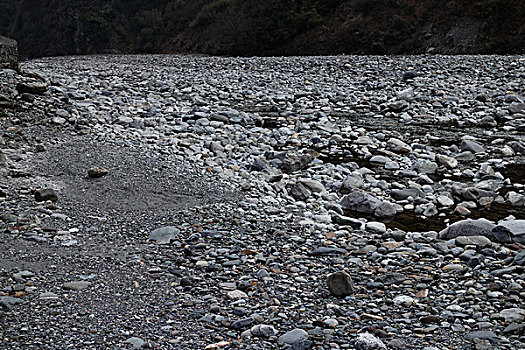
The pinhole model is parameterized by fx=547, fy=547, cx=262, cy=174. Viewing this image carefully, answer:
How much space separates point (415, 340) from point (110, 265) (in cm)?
218

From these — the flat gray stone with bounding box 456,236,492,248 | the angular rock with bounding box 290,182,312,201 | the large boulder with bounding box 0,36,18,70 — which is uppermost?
the large boulder with bounding box 0,36,18,70

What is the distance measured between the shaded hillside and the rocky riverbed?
1127 centimetres

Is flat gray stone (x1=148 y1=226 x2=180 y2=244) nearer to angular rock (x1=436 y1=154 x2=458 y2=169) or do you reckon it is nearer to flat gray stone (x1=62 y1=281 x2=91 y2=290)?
flat gray stone (x1=62 y1=281 x2=91 y2=290)

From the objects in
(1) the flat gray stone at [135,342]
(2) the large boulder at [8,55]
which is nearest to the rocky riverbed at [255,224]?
(1) the flat gray stone at [135,342]

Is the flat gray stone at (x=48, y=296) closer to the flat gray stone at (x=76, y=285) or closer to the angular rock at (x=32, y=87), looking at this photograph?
the flat gray stone at (x=76, y=285)

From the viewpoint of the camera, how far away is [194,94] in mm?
10688

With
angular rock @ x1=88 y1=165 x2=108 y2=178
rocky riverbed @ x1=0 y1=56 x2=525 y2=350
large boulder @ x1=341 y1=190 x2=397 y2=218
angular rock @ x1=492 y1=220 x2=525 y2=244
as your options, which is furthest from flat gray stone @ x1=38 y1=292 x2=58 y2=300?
angular rock @ x1=492 y1=220 x2=525 y2=244

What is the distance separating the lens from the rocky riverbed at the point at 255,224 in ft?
10.7

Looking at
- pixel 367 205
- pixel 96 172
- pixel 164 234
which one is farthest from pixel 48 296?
pixel 367 205

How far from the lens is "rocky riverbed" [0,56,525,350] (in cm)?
327

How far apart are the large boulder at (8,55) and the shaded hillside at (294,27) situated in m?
14.7

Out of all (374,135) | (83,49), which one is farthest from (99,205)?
(83,49)

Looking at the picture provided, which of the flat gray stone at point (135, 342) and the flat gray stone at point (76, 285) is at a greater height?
the flat gray stone at point (135, 342)

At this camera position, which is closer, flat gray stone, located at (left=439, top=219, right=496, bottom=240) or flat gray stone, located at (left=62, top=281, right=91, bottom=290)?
flat gray stone, located at (left=62, top=281, right=91, bottom=290)
